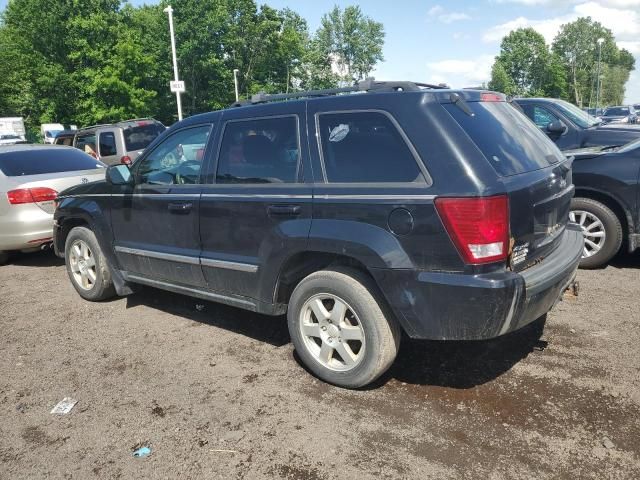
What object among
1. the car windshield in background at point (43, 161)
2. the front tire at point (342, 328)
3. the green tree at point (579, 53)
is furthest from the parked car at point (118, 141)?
Result: the green tree at point (579, 53)

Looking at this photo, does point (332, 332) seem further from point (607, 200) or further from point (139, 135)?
point (139, 135)

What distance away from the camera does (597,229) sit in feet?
18.7

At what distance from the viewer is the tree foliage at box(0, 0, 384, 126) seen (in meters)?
38.9

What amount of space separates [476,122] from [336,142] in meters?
0.86

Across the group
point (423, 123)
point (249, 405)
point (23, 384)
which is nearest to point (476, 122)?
point (423, 123)

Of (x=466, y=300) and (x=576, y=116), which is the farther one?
(x=576, y=116)

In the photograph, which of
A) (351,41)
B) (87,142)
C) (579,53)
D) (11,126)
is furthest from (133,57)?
(579,53)

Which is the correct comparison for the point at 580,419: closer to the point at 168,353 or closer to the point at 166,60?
the point at 168,353

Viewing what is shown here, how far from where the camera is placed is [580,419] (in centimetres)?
304

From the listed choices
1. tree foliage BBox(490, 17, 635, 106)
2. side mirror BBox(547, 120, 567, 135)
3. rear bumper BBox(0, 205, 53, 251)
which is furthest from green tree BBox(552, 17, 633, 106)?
rear bumper BBox(0, 205, 53, 251)

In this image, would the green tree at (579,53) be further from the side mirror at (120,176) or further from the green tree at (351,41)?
the side mirror at (120,176)

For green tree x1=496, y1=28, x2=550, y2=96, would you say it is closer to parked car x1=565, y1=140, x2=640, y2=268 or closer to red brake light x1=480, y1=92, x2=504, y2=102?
parked car x1=565, y1=140, x2=640, y2=268

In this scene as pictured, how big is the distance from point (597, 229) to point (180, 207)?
431 cm

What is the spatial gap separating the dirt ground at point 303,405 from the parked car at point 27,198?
211 centimetres
